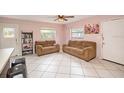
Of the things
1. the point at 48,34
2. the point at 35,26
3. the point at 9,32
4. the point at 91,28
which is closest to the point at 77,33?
the point at 91,28

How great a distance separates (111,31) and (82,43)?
172 centimetres

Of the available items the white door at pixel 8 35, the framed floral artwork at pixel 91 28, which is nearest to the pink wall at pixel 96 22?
the framed floral artwork at pixel 91 28

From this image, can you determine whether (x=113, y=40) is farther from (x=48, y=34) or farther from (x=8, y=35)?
(x=8, y=35)

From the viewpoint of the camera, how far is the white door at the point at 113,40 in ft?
12.6

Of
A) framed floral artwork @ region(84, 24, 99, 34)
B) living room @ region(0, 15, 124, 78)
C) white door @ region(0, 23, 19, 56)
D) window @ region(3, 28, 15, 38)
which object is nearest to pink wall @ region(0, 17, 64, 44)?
living room @ region(0, 15, 124, 78)

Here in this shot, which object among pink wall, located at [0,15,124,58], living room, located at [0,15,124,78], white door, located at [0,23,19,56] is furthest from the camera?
white door, located at [0,23,19,56]

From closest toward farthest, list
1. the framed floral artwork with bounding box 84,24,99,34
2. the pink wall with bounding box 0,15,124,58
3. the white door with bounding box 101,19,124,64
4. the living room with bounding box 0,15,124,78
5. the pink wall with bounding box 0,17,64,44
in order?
the living room with bounding box 0,15,124,78, the white door with bounding box 101,19,124,64, the pink wall with bounding box 0,15,124,58, the framed floral artwork with bounding box 84,24,99,34, the pink wall with bounding box 0,17,64,44

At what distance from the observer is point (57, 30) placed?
294 inches

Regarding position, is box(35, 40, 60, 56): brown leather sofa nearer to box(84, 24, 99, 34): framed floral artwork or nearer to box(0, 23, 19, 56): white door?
box(0, 23, 19, 56): white door

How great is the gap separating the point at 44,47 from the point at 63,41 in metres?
2.02

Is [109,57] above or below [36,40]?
below

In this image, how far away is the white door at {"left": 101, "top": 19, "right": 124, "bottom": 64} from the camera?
3.83 metres
